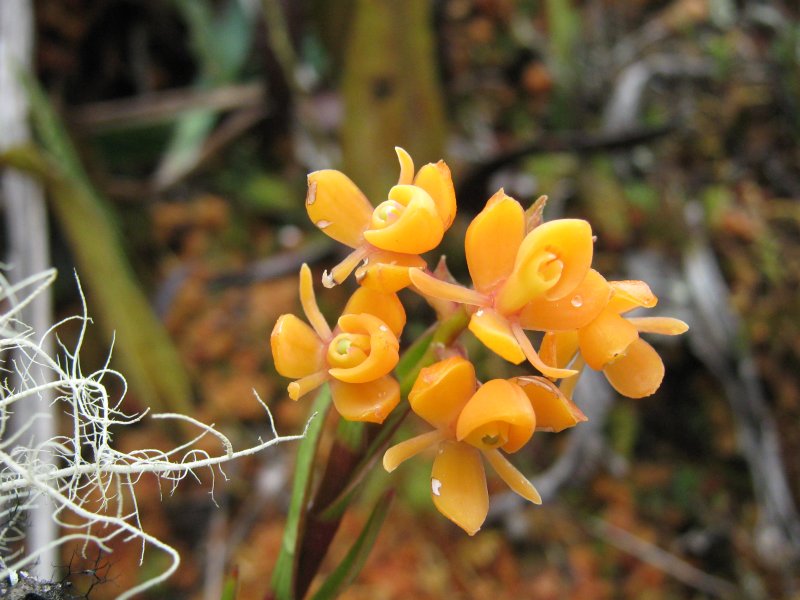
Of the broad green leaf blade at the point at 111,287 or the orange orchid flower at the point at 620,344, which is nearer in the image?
the orange orchid flower at the point at 620,344

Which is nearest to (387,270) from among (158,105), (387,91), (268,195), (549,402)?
(549,402)

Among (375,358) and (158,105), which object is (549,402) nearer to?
(375,358)

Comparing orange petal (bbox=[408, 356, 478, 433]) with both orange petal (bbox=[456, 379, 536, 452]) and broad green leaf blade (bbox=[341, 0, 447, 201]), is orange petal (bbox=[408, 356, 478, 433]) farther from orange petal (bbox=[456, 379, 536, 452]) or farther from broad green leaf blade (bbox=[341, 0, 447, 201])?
broad green leaf blade (bbox=[341, 0, 447, 201])

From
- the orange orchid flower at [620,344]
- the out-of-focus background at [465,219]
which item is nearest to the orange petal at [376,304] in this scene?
the orange orchid flower at [620,344]

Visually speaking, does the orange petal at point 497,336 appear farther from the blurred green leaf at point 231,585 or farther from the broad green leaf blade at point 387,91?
the broad green leaf blade at point 387,91

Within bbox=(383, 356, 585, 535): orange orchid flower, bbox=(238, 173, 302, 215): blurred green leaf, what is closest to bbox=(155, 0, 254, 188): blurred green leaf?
bbox=(238, 173, 302, 215): blurred green leaf

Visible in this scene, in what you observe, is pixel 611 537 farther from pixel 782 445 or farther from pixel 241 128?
pixel 241 128
